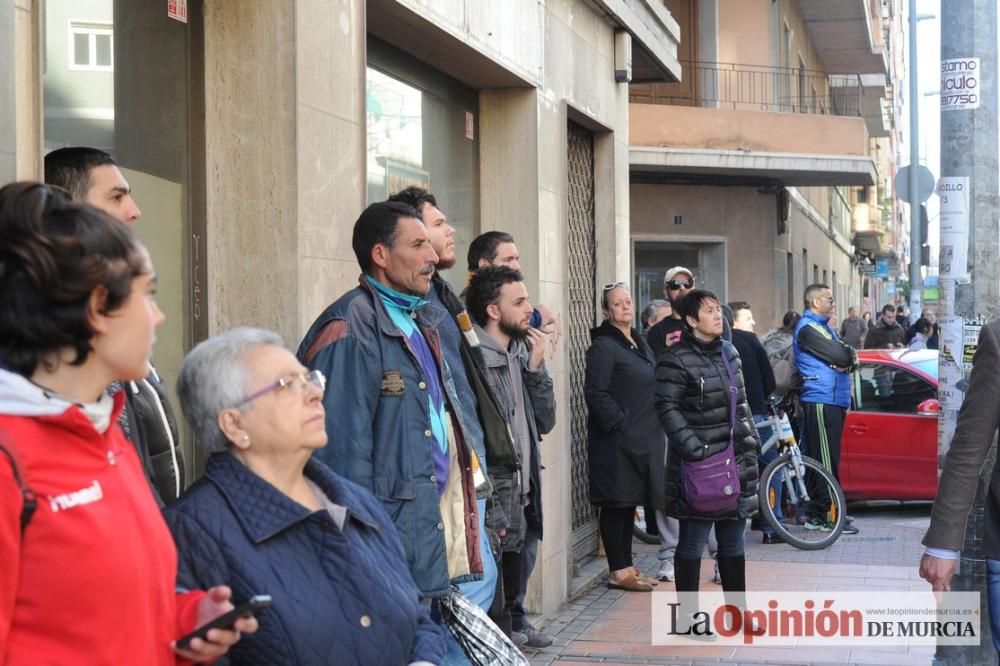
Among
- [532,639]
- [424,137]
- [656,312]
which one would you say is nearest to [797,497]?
[656,312]

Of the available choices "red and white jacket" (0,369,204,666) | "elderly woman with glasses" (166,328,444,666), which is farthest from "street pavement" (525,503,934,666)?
"red and white jacket" (0,369,204,666)

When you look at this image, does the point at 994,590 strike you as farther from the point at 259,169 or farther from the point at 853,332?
the point at 853,332

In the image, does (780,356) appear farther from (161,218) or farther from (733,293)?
(733,293)

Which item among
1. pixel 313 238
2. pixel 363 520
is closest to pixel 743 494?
pixel 313 238

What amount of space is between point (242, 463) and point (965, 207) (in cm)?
446

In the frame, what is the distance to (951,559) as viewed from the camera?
4449 mm

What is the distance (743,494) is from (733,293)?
15.4 meters

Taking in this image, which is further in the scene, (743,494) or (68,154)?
(743,494)

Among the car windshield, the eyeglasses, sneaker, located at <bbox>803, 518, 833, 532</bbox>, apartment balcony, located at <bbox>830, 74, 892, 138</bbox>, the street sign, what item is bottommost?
sneaker, located at <bbox>803, 518, 833, 532</bbox>

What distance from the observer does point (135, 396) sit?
326cm

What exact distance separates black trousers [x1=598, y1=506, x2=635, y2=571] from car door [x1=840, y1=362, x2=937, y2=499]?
4.14 metres

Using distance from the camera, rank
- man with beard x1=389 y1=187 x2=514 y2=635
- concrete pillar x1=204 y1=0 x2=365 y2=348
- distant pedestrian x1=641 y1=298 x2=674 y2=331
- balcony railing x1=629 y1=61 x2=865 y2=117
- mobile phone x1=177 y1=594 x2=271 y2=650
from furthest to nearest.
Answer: balcony railing x1=629 y1=61 x2=865 y2=117 → distant pedestrian x1=641 y1=298 x2=674 y2=331 → concrete pillar x1=204 y1=0 x2=365 y2=348 → man with beard x1=389 y1=187 x2=514 y2=635 → mobile phone x1=177 y1=594 x2=271 y2=650

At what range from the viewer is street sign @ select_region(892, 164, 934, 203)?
19.8 m

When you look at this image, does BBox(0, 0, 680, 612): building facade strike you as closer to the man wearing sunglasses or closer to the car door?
the man wearing sunglasses
